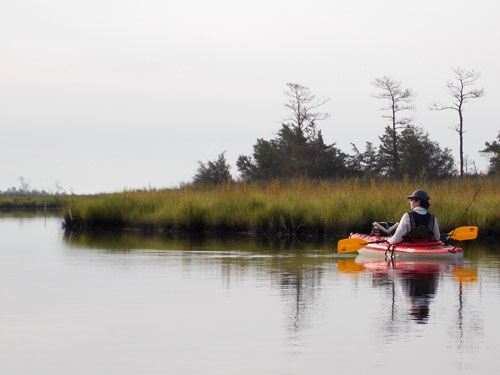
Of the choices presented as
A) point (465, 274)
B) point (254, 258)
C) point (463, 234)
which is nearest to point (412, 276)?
point (465, 274)

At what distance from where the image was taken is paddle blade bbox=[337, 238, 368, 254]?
21.5 m

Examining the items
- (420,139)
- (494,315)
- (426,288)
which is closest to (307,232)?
(426,288)

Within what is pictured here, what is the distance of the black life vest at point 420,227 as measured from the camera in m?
19.8

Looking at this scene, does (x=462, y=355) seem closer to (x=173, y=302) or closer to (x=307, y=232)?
(x=173, y=302)

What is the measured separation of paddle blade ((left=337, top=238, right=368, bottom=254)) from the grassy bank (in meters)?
6.91

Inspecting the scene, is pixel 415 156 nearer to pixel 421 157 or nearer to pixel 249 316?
pixel 421 157

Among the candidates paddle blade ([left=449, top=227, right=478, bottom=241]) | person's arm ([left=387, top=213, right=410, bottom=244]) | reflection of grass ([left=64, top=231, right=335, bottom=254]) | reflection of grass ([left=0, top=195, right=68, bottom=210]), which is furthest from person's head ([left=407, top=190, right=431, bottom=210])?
reflection of grass ([left=0, top=195, right=68, bottom=210])

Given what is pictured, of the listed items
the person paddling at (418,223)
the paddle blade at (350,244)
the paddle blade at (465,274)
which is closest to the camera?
the paddle blade at (465,274)

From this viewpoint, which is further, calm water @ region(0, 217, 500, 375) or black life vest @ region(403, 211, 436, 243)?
black life vest @ region(403, 211, 436, 243)

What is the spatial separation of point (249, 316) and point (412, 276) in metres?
5.68

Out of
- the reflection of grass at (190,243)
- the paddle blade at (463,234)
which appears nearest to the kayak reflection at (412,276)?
the paddle blade at (463,234)

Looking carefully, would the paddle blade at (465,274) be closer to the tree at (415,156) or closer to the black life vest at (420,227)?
the black life vest at (420,227)

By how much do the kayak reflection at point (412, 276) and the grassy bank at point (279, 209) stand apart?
6.95 m

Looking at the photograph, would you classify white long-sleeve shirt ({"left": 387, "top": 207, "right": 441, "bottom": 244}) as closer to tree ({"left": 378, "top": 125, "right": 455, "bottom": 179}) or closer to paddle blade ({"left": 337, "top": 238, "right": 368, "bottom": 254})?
paddle blade ({"left": 337, "top": 238, "right": 368, "bottom": 254})
